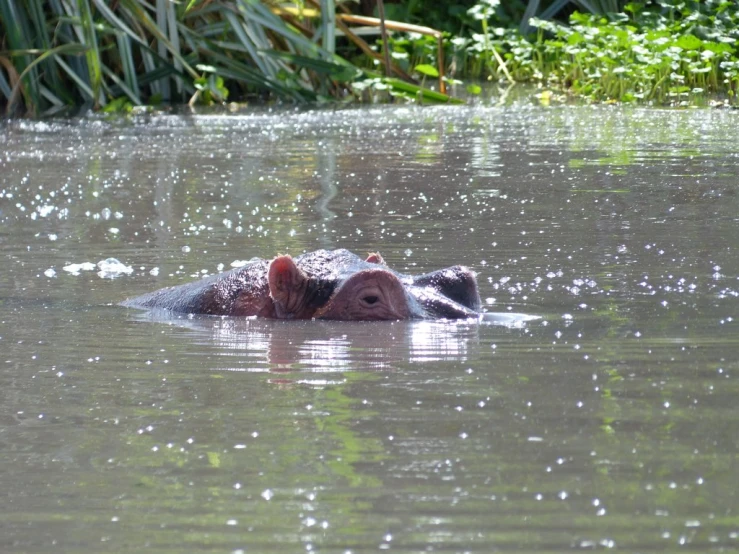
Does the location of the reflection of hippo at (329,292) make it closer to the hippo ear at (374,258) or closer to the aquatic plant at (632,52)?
the hippo ear at (374,258)

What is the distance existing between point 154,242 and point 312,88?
8.01 m

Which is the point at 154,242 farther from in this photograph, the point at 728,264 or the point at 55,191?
the point at 728,264

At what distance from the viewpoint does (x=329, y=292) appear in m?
4.93

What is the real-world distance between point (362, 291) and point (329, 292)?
15cm

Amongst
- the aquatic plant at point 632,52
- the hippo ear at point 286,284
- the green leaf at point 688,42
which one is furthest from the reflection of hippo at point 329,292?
the green leaf at point 688,42

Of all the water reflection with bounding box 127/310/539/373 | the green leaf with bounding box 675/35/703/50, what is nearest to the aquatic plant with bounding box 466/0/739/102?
the green leaf with bounding box 675/35/703/50

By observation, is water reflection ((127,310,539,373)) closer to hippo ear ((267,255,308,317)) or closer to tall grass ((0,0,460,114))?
hippo ear ((267,255,308,317))

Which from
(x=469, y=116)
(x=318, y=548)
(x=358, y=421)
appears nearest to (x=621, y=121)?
(x=469, y=116)

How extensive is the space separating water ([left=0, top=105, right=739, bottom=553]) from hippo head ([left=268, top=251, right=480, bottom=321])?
0.31 ft

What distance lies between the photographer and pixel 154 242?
22.1 feet

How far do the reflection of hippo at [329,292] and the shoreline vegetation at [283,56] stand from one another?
7905mm

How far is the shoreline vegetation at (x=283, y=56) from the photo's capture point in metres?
13.1

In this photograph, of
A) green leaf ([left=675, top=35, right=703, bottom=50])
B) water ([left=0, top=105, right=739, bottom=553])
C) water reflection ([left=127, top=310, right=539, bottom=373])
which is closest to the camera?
water ([left=0, top=105, right=739, bottom=553])

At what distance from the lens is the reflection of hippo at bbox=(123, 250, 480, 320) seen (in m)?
4.80
